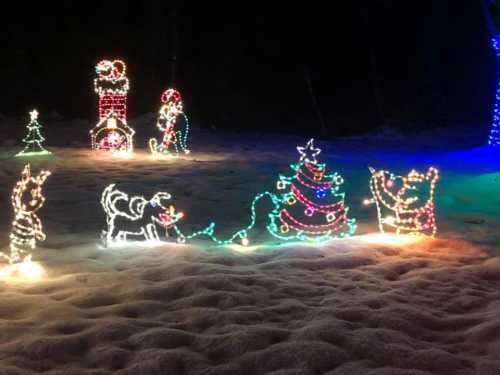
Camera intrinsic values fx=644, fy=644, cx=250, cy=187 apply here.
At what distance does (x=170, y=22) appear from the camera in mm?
22031

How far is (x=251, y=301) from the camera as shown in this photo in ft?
14.5

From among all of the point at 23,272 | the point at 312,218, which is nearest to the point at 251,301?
the point at 23,272

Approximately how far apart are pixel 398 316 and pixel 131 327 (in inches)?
66.0

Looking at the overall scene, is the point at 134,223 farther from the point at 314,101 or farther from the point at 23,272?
the point at 314,101

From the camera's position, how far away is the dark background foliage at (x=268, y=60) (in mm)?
20562

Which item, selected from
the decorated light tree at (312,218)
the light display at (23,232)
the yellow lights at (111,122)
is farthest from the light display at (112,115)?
the light display at (23,232)

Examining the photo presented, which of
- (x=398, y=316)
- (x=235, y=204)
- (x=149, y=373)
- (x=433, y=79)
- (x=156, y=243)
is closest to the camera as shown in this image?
(x=149, y=373)

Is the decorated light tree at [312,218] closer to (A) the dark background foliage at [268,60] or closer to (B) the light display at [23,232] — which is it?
(B) the light display at [23,232]

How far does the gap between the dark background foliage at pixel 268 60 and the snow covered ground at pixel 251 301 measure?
12426 millimetres

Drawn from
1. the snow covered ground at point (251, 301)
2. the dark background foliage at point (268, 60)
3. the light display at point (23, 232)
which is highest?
the dark background foliage at point (268, 60)

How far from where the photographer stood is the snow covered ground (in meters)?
3.44

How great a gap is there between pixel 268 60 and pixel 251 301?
1768 centimetres

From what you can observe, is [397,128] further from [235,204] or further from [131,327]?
[131,327]

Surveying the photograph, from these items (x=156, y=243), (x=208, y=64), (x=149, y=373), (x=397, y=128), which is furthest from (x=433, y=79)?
(x=149, y=373)
